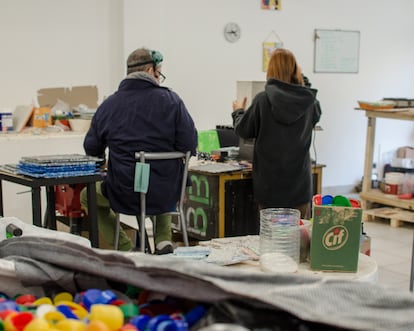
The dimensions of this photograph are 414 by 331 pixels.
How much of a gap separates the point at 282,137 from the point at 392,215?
2.20 meters

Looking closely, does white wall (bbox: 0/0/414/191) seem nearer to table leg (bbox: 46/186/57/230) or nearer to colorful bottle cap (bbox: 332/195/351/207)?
table leg (bbox: 46/186/57/230)

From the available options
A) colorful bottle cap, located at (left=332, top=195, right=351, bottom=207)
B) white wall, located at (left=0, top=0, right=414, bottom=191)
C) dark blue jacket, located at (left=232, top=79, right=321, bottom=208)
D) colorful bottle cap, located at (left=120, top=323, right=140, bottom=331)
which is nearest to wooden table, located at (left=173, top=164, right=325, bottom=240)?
dark blue jacket, located at (left=232, top=79, right=321, bottom=208)

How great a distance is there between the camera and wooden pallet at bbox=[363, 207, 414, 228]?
5.07 m

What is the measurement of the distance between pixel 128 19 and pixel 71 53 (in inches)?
21.5

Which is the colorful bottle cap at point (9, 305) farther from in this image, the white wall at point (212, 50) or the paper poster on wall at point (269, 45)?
the paper poster on wall at point (269, 45)

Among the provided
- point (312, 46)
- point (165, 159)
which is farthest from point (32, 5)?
point (312, 46)

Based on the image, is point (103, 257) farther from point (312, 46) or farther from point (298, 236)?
point (312, 46)

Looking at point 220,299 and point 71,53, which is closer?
point 220,299

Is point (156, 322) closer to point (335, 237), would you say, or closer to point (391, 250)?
point (335, 237)

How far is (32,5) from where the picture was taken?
183 inches

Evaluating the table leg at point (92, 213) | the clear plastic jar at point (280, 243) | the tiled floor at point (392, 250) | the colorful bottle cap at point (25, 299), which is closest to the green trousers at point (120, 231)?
the table leg at point (92, 213)

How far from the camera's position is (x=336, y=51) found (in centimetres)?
625

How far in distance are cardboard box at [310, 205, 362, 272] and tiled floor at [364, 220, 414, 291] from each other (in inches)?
72.7

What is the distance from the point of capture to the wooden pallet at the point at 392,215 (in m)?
5.07
